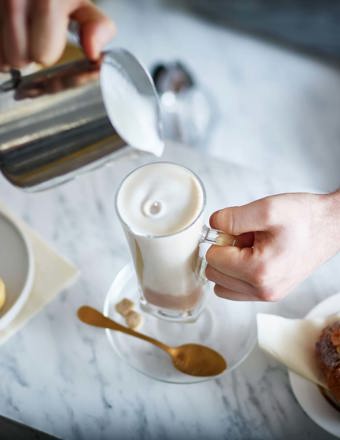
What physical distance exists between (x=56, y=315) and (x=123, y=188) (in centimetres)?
25

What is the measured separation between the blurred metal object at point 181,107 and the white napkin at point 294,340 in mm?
1028

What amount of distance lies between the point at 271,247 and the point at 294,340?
0.53 ft

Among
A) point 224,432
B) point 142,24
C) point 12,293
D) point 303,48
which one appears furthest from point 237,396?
point 142,24

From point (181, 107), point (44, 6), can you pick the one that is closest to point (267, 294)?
point (44, 6)

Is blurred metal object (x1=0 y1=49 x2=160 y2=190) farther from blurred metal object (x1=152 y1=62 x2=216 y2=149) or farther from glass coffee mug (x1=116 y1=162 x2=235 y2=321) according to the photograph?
blurred metal object (x1=152 y1=62 x2=216 y2=149)

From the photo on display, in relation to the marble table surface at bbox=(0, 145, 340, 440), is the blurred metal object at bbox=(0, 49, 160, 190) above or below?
above

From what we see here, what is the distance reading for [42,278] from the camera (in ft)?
3.18

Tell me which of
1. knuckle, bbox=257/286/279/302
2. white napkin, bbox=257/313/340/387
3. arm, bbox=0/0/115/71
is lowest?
white napkin, bbox=257/313/340/387

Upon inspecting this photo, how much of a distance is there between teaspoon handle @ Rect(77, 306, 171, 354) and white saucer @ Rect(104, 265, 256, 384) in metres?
0.02

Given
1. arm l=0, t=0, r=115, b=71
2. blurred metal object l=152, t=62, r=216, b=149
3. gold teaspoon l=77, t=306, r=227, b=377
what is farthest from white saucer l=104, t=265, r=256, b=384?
blurred metal object l=152, t=62, r=216, b=149

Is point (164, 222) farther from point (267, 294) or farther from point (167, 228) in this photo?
point (267, 294)

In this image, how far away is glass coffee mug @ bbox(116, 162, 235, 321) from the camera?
777 mm

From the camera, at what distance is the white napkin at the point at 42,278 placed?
924 mm

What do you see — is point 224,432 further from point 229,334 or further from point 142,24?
point 142,24
